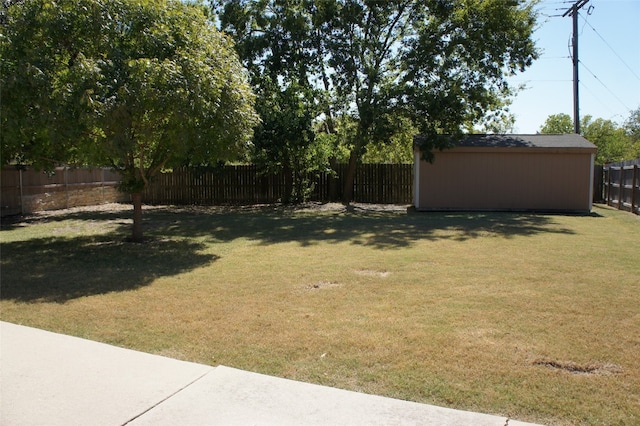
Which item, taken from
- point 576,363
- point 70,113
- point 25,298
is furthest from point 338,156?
point 576,363

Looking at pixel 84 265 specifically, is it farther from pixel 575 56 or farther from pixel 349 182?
pixel 575 56

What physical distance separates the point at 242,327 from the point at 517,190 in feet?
53.1

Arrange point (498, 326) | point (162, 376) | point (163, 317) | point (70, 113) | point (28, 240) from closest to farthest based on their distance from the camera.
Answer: point (162, 376) < point (498, 326) < point (163, 317) < point (70, 113) < point (28, 240)

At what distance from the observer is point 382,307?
6.24m

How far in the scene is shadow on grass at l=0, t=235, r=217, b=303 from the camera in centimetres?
751

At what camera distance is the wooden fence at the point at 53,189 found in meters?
17.3

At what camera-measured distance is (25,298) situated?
23.0ft

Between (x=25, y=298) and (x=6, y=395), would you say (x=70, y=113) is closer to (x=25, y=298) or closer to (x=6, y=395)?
(x=25, y=298)

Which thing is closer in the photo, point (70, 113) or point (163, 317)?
point (163, 317)

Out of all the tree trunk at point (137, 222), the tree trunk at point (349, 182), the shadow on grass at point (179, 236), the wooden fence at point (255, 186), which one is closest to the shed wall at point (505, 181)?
the shadow on grass at point (179, 236)

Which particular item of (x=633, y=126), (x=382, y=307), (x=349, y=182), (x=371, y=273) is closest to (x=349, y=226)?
(x=371, y=273)

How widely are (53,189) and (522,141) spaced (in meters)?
18.1

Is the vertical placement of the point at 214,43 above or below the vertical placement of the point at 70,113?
above

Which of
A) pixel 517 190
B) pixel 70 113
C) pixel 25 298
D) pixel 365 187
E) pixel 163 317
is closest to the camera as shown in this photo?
pixel 163 317
